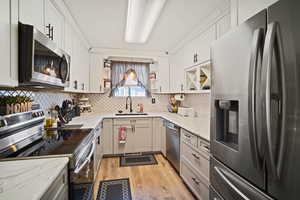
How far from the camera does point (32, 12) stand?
1.22m

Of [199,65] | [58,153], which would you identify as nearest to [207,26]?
[199,65]

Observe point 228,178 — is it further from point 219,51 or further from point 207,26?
point 207,26

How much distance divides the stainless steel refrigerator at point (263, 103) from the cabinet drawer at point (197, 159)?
0.57 m

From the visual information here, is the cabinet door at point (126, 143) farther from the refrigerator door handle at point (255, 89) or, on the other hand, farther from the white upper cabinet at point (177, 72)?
the refrigerator door handle at point (255, 89)

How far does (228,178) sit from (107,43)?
3.08 m

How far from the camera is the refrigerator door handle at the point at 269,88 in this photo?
2.20 feet

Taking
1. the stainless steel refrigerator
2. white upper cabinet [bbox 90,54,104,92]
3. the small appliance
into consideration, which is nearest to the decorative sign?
the stainless steel refrigerator

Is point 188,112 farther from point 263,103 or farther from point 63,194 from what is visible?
point 63,194

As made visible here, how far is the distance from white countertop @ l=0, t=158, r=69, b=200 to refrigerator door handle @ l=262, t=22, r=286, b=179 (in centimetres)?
100

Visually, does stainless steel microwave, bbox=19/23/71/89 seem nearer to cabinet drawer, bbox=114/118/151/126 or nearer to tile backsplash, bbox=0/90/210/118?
tile backsplash, bbox=0/90/210/118

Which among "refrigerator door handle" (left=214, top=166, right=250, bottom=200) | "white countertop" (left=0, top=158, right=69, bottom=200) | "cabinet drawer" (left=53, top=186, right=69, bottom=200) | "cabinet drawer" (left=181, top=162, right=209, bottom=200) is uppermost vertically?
"white countertop" (left=0, top=158, right=69, bottom=200)

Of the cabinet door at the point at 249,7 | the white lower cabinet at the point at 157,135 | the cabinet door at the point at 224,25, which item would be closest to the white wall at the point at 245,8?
the cabinet door at the point at 249,7

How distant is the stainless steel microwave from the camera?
1.01 metres

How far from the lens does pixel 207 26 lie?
2.17m
